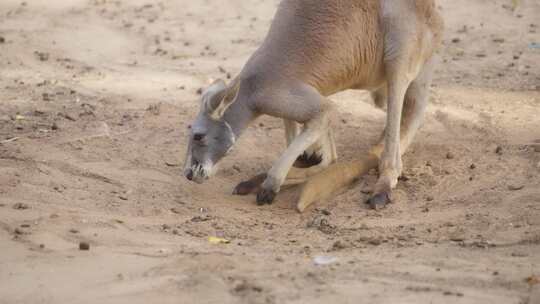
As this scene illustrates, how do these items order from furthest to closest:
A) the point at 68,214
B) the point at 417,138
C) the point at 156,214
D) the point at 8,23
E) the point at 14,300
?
the point at 8,23, the point at 417,138, the point at 156,214, the point at 68,214, the point at 14,300

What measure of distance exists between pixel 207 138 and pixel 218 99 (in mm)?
291

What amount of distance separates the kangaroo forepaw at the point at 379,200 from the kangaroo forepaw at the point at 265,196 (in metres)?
0.66

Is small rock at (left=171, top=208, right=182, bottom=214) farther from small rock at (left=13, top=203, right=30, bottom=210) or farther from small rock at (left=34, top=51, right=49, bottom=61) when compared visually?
small rock at (left=34, top=51, right=49, bottom=61)

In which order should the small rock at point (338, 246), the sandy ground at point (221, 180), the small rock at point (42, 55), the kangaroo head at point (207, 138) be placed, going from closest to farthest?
the sandy ground at point (221, 180), the small rock at point (338, 246), the kangaroo head at point (207, 138), the small rock at point (42, 55)

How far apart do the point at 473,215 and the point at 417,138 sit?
196 centimetres

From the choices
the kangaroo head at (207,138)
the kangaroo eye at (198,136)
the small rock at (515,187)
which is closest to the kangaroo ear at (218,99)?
the kangaroo head at (207,138)

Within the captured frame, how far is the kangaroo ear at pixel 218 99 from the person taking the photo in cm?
549

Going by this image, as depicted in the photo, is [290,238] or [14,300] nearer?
[14,300]

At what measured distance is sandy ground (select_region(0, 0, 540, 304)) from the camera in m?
3.85

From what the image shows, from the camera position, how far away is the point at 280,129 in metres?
7.18

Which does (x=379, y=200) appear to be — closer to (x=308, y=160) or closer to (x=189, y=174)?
(x=308, y=160)

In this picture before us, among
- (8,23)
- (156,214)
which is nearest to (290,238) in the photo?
(156,214)

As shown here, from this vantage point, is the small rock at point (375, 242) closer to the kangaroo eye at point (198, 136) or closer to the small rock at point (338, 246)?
the small rock at point (338, 246)

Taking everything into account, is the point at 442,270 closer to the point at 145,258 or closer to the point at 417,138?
the point at 145,258
